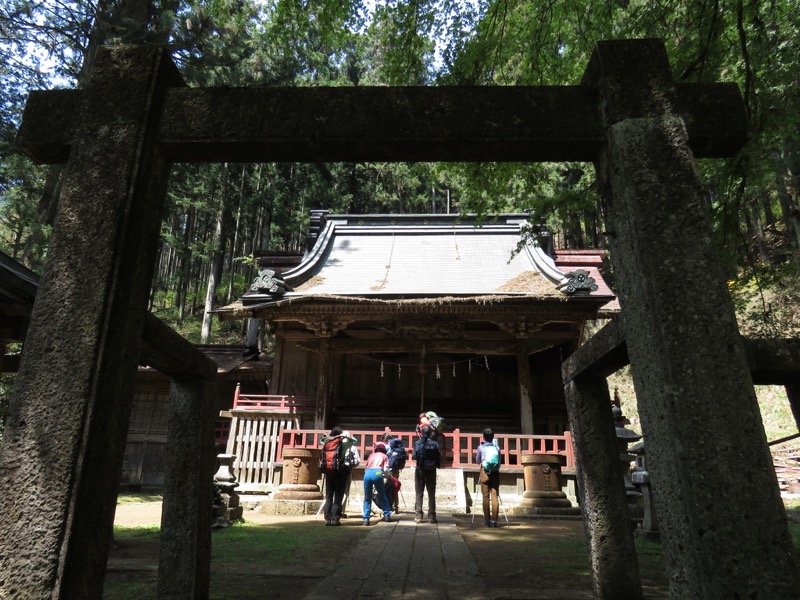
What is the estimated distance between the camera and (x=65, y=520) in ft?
5.61

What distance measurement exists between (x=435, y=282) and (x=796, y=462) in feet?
33.2

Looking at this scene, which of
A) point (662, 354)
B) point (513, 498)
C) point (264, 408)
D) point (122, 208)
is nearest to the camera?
point (662, 354)

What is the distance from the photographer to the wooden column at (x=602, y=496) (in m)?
2.60

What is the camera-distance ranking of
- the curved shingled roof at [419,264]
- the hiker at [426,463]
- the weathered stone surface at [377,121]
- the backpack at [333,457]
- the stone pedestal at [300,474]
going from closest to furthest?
the weathered stone surface at [377,121] → the backpack at [333,457] → the hiker at [426,463] → the stone pedestal at [300,474] → the curved shingled roof at [419,264]

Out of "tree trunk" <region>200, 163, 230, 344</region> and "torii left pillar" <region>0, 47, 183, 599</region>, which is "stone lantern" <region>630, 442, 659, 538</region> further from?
"tree trunk" <region>200, 163, 230, 344</region>

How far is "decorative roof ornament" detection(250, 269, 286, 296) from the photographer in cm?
1034

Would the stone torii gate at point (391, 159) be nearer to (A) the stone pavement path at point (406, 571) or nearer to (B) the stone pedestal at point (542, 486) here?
(A) the stone pavement path at point (406, 571)

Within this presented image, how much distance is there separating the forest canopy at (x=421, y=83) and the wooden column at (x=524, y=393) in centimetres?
323

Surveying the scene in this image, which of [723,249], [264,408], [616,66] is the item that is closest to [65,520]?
[616,66]

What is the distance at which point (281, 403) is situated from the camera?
10.9 metres

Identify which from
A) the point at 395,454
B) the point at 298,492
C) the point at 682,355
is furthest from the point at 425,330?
the point at 682,355

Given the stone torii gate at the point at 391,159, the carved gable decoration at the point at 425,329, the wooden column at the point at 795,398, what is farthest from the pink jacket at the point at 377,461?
the wooden column at the point at 795,398

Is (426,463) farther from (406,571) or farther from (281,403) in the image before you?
(281,403)

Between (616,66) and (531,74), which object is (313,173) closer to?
(531,74)
